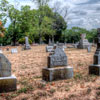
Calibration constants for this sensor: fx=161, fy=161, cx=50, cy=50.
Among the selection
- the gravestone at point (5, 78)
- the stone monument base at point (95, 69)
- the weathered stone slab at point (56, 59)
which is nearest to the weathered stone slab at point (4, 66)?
the gravestone at point (5, 78)

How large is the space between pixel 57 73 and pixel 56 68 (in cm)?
21

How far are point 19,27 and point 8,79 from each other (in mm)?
32520

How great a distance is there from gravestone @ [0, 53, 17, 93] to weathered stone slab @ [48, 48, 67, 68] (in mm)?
1827

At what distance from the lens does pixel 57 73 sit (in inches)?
259

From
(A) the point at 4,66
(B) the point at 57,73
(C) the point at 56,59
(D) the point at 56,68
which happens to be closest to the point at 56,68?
(D) the point at 56,68

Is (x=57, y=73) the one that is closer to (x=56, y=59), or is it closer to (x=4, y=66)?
(x=56, y=59)

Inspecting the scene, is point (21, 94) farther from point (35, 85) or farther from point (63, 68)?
point (63, 68)

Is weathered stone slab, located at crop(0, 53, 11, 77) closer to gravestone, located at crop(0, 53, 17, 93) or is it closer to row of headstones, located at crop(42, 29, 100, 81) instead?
gravestone, located at crop(0, 53, 17, 93)

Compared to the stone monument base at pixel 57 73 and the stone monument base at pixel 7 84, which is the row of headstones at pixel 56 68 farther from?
the stone monument base at pixel 7 84

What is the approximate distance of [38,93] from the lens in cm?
507

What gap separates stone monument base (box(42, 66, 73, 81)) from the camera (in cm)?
645

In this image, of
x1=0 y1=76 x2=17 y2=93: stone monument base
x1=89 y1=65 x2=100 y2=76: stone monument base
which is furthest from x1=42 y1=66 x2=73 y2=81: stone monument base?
x1=0 y1=76 x2=17 y2=93: stone monument base

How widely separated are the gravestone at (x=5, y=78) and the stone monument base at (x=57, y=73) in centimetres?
159

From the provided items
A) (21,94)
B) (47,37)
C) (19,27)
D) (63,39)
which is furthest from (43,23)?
(21,94)
